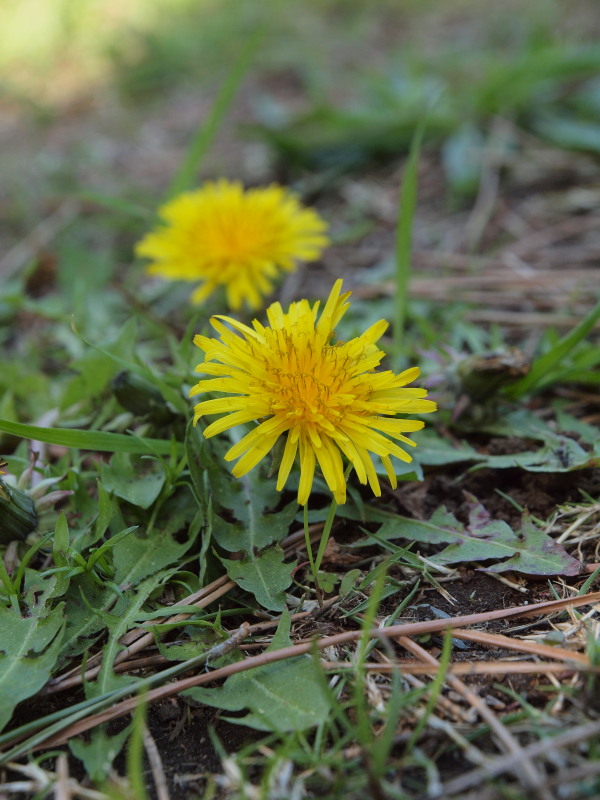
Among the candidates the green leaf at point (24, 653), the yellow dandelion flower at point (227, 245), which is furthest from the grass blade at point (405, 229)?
the green leaf at point (24, 653)

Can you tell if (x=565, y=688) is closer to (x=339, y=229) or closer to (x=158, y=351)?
(x=158, y=351)

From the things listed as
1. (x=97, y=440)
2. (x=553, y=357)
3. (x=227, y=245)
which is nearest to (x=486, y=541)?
(x=553, y=357)

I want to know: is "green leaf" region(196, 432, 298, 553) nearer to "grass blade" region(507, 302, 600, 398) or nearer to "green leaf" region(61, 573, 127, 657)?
"green leaf" region(61, 573, 127, 657)

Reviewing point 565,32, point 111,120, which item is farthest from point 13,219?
point 565,32

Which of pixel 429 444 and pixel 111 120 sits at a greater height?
pixel 111 120

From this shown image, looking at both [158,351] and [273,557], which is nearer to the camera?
[273,557]

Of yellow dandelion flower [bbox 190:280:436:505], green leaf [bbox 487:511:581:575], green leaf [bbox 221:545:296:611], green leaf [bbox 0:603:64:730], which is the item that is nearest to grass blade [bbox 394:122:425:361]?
yellow dandelion flower [bbox 190:280:436:505]

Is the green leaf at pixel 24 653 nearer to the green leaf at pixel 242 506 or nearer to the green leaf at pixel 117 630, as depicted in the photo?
the green leaf at pixel 117 630
